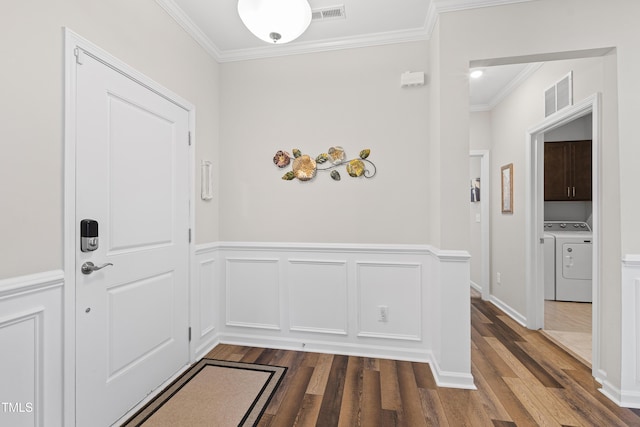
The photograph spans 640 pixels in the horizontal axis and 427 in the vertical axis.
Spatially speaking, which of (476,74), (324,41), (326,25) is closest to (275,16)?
(326,25)

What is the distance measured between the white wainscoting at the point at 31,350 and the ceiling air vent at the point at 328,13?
2.31 metres

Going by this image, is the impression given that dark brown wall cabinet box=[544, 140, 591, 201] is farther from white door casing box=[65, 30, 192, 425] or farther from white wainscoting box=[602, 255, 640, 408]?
white door casing box=[65, 30, 192, 425]

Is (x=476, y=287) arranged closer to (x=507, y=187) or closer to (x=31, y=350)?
(x=507, y=187)

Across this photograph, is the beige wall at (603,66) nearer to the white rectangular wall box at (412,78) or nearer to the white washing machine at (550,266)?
the white rectangular wall box at (412,78)

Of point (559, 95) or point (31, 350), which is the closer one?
point (31, 350)

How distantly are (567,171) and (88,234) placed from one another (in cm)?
561

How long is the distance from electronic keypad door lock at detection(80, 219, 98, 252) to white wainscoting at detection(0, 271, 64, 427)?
0.16m

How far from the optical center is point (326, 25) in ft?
7.81

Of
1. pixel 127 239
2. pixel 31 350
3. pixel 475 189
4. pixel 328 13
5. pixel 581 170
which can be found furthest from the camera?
pixel 475 189

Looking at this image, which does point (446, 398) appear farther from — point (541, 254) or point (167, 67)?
point (167, 67)

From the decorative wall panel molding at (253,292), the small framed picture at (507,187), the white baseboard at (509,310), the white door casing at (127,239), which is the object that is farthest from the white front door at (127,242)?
the small framed picture at (507,187)

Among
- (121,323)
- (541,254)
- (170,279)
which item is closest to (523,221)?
(541,254)

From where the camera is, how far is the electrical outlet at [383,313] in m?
2.53

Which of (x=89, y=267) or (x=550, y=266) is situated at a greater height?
(x=89, y=267)
